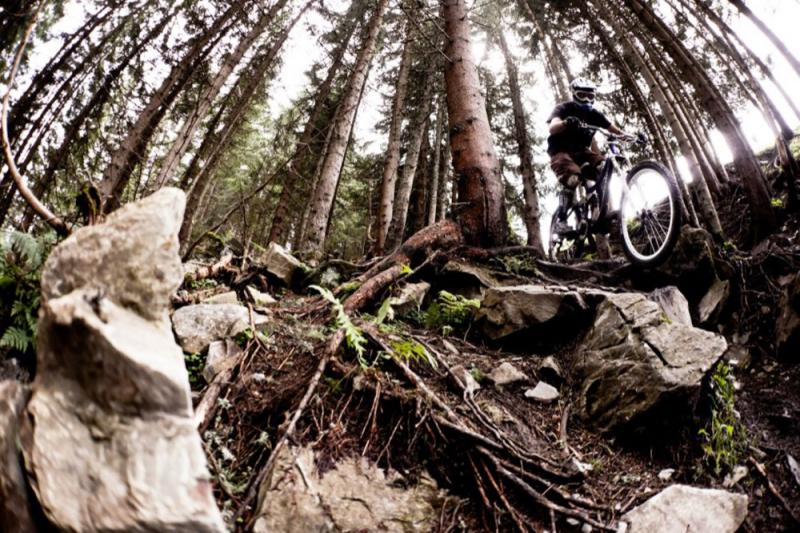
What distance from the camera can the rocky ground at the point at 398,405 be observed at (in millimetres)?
1364

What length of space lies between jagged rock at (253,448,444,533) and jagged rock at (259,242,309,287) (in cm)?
362

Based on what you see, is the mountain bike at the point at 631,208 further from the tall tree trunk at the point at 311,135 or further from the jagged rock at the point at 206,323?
the tall tree trunk at the point at 311,135

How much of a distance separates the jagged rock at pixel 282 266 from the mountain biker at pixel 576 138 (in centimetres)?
414

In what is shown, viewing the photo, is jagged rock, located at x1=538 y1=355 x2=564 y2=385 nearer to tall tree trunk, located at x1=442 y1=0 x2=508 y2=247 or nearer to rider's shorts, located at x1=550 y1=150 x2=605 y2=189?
tall tree trunk, located at x1=442 y1=0 x2=508 y2=247

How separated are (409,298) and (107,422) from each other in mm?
3492

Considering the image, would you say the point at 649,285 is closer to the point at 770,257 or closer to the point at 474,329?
the point at 770,257

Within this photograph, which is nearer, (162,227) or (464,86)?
(162,227)

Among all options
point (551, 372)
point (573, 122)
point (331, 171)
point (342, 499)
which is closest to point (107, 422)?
point (342, 499)

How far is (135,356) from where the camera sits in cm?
139

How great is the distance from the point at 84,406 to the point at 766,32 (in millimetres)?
8856

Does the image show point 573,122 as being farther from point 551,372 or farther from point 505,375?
point 505,375

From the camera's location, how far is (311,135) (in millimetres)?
14844

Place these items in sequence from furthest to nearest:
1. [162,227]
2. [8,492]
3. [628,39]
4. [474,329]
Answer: [628,39]
[474,329]
[162,227]
[8,492]

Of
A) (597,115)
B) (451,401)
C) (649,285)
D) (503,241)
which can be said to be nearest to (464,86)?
(597,115)
